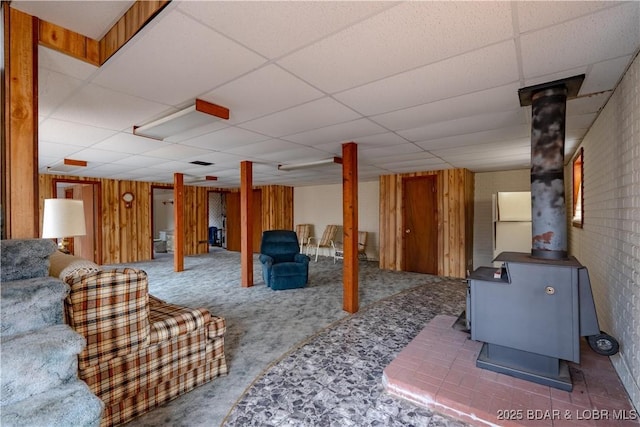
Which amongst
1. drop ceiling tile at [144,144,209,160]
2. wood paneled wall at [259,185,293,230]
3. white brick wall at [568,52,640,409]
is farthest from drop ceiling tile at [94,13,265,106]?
wood paneled wall at [259,185,293,230]

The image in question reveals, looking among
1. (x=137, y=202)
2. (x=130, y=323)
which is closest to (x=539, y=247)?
(x=130, y=323)

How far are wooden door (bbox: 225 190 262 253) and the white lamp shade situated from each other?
20.2 feet

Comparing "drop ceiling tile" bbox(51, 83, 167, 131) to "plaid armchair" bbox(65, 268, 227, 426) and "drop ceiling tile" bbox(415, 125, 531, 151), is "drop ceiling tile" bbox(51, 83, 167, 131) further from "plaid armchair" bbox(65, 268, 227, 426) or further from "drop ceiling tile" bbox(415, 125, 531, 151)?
"drop ceiling tile" bbox(415, 125, 531, 151)

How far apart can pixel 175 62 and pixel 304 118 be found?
121 centimetres

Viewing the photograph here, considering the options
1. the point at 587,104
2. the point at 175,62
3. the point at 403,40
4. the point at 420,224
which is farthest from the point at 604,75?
the point at 420,224

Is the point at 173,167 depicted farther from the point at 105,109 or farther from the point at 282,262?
the point at 105,109

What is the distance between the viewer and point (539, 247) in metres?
2.02

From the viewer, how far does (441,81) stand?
1.96 meters

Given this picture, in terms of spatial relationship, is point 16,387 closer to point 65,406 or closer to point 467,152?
point 65,406

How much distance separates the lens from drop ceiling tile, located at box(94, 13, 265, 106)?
56.6 inches

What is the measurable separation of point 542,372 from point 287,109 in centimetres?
271

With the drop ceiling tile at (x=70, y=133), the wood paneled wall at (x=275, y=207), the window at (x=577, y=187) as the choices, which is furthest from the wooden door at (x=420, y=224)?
the drop ceiling tile at (x=70, y=133)

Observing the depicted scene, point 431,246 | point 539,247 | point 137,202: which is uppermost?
point 137,202

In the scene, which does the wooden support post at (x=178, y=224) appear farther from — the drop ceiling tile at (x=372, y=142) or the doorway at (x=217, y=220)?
the doorway at (x=217, y=220)
